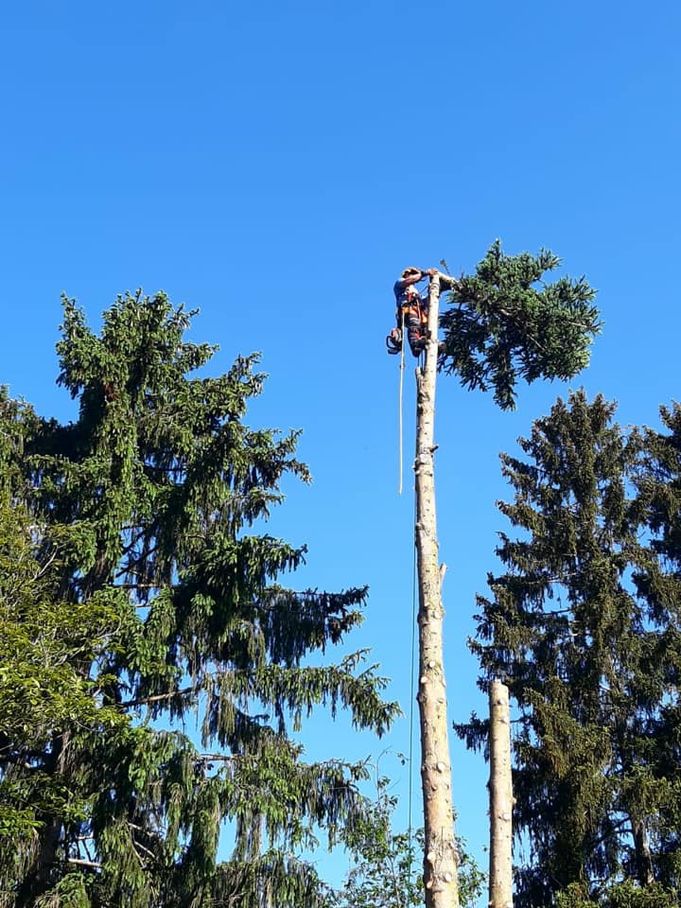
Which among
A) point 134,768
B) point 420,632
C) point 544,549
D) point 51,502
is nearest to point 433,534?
point 420,632

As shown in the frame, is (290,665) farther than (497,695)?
Yes

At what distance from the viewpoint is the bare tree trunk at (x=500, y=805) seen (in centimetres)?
847

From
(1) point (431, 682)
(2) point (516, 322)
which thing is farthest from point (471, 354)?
(1) point (431, 682)

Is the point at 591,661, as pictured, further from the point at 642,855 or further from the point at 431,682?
the point at 431,682

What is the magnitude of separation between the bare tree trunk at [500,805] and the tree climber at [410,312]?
4.27 m

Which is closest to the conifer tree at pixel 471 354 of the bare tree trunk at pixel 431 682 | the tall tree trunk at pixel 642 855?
the bare tree trunk at pixel 431 682

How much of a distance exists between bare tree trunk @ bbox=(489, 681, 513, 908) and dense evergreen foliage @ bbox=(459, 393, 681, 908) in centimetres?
821

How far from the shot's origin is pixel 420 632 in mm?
9438

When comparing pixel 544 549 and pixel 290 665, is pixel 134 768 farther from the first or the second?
pixel 544 549

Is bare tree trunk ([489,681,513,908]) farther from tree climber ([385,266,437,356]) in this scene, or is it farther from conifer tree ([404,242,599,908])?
tree climber ([385,266,437,356])

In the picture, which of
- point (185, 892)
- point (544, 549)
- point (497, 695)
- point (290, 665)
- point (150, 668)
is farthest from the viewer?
point (544, 549)

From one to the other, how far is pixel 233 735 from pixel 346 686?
200 cm

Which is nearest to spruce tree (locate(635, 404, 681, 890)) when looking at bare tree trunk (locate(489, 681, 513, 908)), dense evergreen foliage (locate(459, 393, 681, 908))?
dense evergreen foliage (locate(459, 393, 681, 908))

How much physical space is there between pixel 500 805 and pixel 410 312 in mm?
5713
